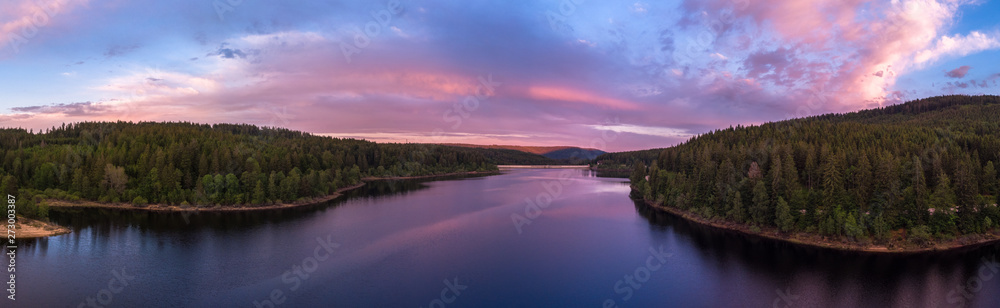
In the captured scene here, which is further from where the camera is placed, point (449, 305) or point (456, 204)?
point (456, 204)

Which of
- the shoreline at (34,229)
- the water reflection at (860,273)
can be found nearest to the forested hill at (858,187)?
the water reflection at (860,273)

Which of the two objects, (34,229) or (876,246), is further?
(34,229)

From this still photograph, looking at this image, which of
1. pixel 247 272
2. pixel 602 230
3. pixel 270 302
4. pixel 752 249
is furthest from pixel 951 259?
pixel 247 272

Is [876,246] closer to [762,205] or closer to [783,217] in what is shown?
[783,217]

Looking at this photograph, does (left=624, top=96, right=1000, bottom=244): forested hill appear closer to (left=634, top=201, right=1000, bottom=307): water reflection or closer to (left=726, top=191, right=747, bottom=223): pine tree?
Result: (left=726, top=191, right=747, bottom=223): pine tree

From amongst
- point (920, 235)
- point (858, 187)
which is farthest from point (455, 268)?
point (920, 235)

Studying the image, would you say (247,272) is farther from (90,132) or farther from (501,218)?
(90,132)
